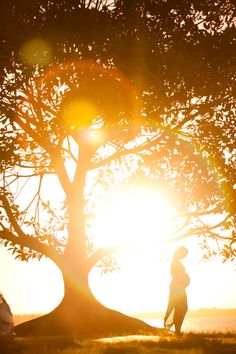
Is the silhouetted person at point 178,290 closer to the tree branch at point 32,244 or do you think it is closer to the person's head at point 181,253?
the person's head at point 181,253

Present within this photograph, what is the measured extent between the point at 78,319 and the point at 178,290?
6.40 metres

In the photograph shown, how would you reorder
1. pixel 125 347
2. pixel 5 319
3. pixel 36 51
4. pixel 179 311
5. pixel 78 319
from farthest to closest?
pixel 78 319, pixel 179 311, pixel 36 51, pixel 5 319, pixel 125 347

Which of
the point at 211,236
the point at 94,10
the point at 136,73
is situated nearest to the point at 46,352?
the point at 136,73

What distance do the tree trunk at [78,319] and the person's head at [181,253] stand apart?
15.7ft

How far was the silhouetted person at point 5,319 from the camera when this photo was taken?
591 inches

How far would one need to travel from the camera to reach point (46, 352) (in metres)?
14.0

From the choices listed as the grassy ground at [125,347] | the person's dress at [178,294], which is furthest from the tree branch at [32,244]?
the grassy ground at [125,347]

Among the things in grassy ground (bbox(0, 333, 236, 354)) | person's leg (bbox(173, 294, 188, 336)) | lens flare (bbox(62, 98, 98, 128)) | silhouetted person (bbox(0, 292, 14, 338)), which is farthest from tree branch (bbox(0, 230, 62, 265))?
silhouetted person (bbox(0, 292, 14, 338))

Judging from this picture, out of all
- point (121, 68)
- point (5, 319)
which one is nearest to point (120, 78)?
point (121, 68)

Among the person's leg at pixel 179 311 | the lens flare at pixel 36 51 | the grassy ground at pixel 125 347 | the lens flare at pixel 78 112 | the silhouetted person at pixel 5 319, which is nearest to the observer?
the grassy ground at pixel 125 347

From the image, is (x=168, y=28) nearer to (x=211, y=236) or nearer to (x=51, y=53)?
(x=51, y=53)

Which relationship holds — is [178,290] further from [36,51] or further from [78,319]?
[36,51]

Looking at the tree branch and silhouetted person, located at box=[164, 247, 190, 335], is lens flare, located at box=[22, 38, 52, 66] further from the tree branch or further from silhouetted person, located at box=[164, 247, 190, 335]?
the tree branch

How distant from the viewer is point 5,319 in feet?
49.8
